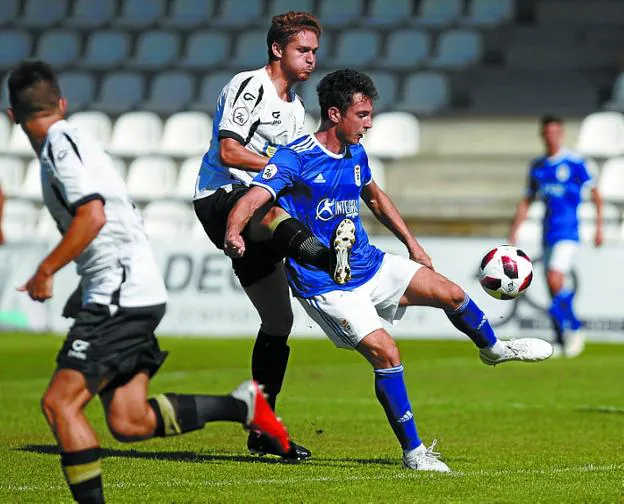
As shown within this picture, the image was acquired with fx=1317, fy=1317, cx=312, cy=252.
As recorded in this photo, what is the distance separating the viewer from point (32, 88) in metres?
5.46

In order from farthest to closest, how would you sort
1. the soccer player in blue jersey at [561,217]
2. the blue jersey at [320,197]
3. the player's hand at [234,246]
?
the soccer player in blue jersey at [561,217], the blue jersey at [320,197], the player's hand at [234,246]

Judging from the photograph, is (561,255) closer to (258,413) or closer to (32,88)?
(258,413)

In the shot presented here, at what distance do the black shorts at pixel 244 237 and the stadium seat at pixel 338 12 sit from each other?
17089mm

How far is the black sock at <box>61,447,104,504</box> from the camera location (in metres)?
5.27

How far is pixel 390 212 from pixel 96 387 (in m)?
2.68

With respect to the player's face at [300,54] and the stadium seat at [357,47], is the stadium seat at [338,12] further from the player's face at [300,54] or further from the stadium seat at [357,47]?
the player's face at [300,54]

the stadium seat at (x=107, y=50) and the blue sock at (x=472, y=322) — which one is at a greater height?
the stadium seat at (x=107, y=50)

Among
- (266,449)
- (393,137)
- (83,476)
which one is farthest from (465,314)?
(393,137)

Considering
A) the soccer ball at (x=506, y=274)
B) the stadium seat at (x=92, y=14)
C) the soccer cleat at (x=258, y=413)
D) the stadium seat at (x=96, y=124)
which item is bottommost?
the soccer cleat at (x=258, y=413)

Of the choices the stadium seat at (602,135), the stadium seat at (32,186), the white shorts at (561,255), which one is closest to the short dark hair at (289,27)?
the white shorts at (561,255)

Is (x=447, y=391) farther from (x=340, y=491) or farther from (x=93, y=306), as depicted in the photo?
(x=93, y=306)

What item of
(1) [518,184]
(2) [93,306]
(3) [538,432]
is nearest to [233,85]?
(2) [93,306]

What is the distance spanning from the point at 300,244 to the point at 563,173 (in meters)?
8.45

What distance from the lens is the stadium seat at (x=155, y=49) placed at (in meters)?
24.7
